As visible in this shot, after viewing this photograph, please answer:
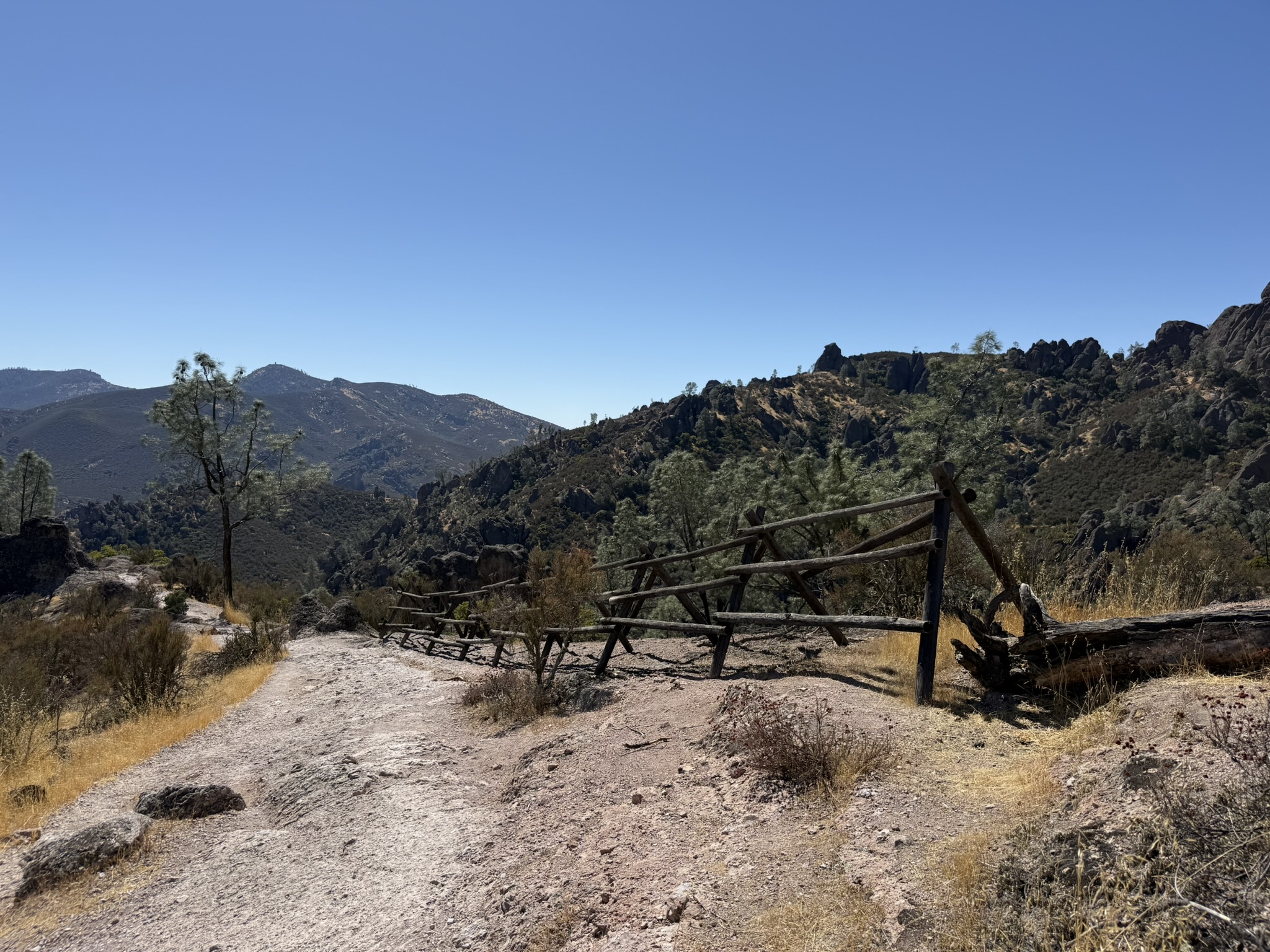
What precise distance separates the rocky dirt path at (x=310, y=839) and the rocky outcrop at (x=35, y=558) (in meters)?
29.3

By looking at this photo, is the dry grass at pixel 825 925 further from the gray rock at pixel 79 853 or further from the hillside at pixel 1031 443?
the hillside at pixel 1031 443

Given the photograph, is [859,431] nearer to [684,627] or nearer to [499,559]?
[499,559]

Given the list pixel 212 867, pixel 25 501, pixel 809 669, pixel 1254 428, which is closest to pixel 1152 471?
pixel 1254 428

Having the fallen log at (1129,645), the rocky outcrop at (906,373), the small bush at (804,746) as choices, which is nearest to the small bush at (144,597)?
the small bush at (804,746)

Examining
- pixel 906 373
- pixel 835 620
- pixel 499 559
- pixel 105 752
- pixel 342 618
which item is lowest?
pixel 342 618

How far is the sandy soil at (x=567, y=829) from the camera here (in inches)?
134

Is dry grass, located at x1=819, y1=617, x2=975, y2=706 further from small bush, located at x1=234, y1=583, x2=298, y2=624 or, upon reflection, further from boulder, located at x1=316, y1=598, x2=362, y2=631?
boulder, located at x1=316, y1=598, x2=362, y2=631

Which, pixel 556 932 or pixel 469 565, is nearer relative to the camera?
pixel 556 932

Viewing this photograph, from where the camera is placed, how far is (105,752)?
28.1ft

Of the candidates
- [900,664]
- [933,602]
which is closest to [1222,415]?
[900,664]

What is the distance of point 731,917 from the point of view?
317 cm

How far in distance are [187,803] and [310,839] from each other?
1813 millimetres

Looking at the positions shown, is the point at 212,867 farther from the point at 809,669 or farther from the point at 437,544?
the point at 437,544

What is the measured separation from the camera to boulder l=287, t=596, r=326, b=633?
2070cm
